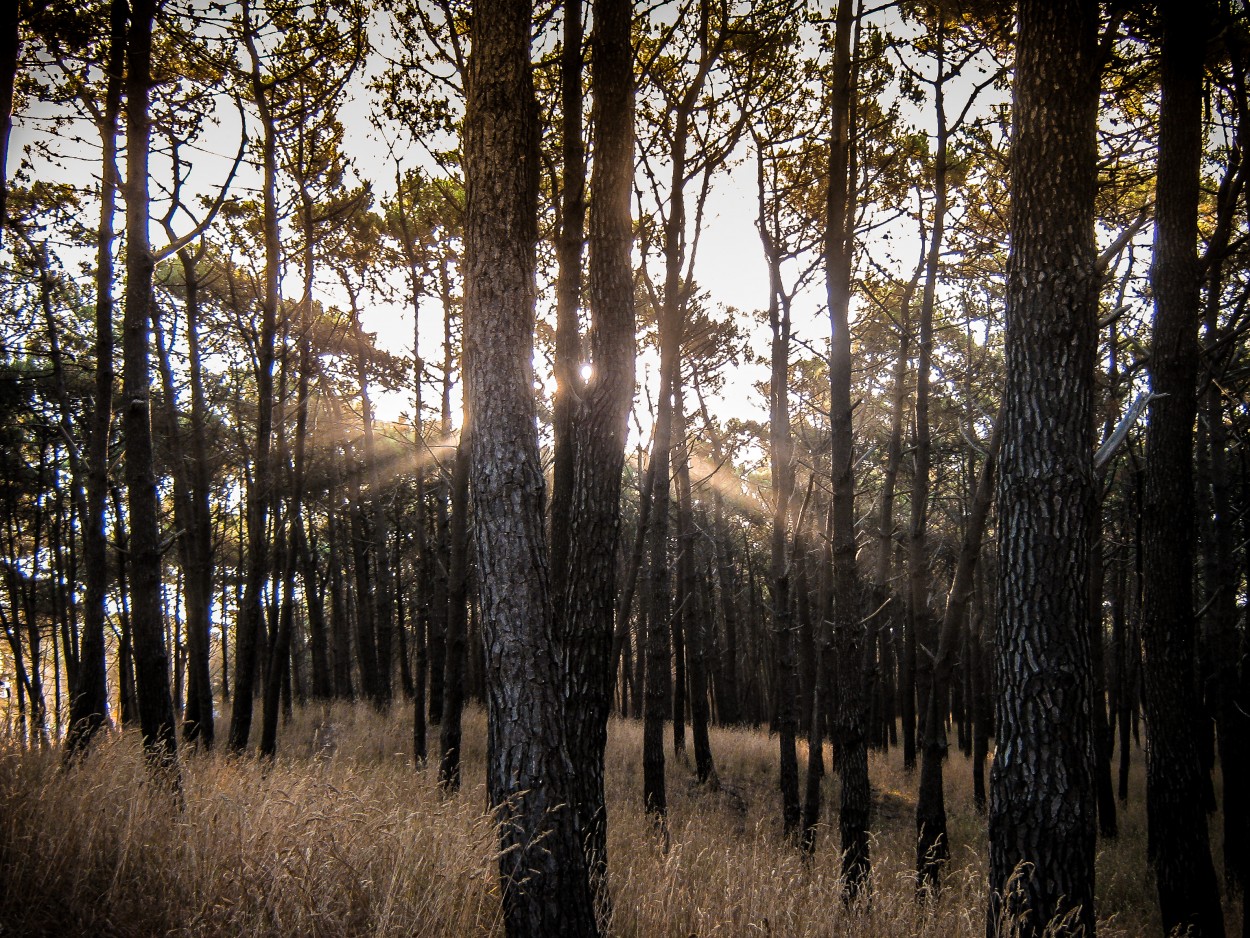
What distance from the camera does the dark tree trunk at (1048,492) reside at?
374 cm

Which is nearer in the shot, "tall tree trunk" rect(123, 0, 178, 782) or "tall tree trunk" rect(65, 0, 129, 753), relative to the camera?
"tall tree trunk" rect(123, 0, 178, 782)

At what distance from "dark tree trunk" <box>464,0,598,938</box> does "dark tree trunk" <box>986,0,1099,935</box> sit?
8.09 feet

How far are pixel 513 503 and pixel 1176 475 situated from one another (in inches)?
219

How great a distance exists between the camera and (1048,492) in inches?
154

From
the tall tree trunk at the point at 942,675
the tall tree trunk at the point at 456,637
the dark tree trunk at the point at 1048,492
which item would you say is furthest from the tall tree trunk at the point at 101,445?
the tall tree trunk at the point at 942,675

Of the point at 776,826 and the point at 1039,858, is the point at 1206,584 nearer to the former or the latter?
the point at 776,826

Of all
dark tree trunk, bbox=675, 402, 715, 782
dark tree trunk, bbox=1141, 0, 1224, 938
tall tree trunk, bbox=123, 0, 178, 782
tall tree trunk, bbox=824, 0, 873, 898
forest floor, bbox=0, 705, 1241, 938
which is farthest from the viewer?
dark tree trunk, bbox=675, 402, 715, 782

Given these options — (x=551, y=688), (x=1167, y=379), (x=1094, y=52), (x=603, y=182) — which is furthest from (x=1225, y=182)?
(x=551, y=688)

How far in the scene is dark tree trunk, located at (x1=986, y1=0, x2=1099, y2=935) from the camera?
147 inches

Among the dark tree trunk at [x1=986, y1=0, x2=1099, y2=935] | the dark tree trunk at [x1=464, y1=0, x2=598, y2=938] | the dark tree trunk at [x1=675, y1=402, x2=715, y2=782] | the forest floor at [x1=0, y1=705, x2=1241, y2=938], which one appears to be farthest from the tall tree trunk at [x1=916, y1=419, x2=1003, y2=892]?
the dark tree trunk at [x1=675, y1=402, x2=715, y2=782]

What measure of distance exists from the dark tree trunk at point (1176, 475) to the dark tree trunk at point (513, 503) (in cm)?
505

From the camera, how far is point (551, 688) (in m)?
3.41

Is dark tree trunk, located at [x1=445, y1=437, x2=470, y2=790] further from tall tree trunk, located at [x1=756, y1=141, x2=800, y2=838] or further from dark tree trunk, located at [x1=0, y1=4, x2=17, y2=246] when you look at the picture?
dark tree trunk, located at [x1=0, y1=4, x2=17, y2=246]

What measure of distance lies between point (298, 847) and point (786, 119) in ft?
29.8
